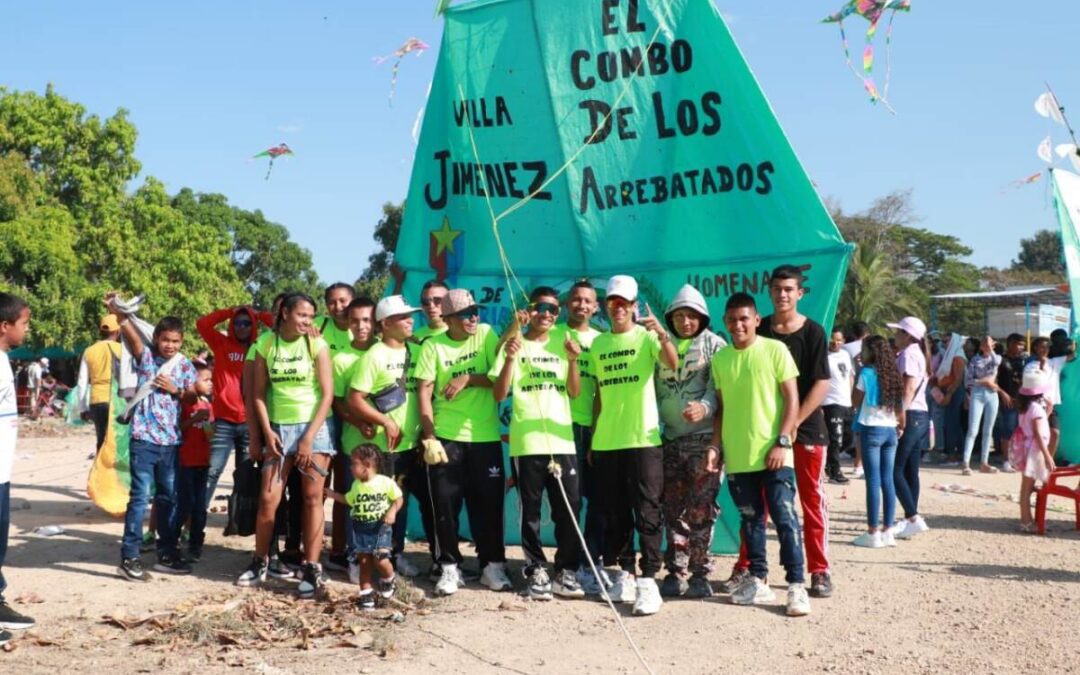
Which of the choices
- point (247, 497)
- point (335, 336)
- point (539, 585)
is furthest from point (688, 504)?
point (247, 497)

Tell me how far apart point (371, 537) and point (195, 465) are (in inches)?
79.3

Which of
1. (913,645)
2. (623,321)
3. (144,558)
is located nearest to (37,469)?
(144,558)

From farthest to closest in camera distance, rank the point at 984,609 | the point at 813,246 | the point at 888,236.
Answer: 1. the point at 888,236
2. the point at 813,246
3. the point at 984,609

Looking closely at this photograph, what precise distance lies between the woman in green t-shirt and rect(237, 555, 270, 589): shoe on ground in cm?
28

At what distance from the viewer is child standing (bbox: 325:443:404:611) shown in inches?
234

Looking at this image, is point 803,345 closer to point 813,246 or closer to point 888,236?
point 813,246

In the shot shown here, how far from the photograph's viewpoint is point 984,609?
588cm

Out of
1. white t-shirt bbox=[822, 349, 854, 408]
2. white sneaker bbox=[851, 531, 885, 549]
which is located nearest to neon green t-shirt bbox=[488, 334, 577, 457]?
white sneaker bbox=[851, 531, 885, 549]

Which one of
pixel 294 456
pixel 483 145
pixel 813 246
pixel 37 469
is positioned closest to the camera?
pixel 294 456

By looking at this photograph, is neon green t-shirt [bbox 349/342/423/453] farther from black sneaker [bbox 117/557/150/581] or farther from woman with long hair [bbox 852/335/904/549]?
woman with long hair [bbox 852/335/904/549]

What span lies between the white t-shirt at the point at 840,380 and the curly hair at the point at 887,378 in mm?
2424

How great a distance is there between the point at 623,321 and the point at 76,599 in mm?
3749

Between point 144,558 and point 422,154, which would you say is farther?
point 422,154

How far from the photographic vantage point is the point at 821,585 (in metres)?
6.13
